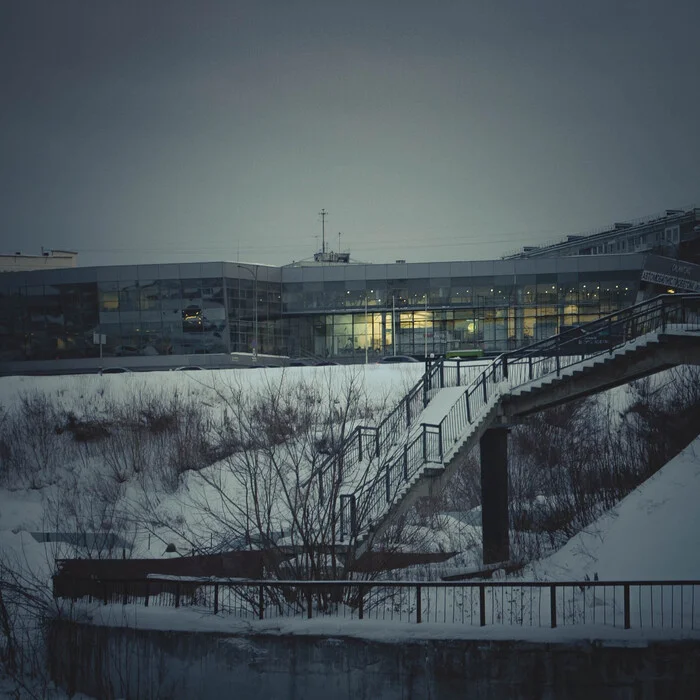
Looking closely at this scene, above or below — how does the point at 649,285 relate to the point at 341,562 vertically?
above

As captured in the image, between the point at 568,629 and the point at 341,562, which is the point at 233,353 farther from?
the point at 568,629

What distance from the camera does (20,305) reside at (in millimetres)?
69188

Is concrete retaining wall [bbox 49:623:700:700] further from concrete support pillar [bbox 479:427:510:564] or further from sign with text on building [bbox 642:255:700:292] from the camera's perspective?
sign with text on building [bbox 642:255:700:292]

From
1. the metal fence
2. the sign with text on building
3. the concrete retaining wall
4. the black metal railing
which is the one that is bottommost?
the concrete retaining wall

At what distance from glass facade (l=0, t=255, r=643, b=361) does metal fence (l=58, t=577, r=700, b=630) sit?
50.5 m

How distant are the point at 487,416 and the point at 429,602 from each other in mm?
9641

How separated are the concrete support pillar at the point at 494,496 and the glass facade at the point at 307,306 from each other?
42.5 metres

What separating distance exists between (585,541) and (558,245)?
360 ft

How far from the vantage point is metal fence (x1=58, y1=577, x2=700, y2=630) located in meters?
14.5

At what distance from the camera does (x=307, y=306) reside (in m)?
70.9

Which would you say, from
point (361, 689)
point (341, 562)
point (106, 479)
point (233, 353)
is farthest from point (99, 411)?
point (361, 689)

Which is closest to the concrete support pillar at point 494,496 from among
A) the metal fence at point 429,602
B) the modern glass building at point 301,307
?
the metal fence at point 429,602

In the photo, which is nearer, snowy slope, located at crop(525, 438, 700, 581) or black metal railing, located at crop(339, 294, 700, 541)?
snowy slope, located at crop(525, 438, 700, 581)

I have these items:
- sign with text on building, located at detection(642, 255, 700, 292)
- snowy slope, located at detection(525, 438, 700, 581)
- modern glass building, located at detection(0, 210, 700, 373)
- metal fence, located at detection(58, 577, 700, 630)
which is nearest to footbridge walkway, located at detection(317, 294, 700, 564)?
metal fence, located at detection(58, 577, 700, 630)
